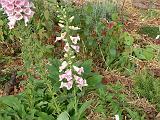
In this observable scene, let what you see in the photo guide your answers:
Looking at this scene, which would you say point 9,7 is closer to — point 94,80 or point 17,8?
point 17,8

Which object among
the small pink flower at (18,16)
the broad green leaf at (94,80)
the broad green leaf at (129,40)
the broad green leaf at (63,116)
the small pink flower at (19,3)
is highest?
the small pink flower at (19,3)

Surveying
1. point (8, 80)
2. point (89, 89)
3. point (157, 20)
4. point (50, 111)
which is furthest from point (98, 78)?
point (157, 20)

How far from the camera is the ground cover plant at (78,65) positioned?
4.03 meters

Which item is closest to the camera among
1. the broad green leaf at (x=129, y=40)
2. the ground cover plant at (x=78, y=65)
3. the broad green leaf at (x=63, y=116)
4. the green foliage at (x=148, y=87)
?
the ground cover plant at (x=78, y=65)

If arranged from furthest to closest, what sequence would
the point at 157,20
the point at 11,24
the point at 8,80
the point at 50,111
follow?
the point at 157,20 < the point at 8,80 < the point at 50,111 < the point at 11,24

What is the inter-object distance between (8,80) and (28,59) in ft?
3.41

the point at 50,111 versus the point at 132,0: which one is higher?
the point at 132,0

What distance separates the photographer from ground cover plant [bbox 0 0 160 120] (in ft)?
13.2

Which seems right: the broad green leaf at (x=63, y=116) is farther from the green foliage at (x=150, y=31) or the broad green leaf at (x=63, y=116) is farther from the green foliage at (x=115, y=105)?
the green foliage at (x=150, y=31)

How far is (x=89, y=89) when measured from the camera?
460 cm

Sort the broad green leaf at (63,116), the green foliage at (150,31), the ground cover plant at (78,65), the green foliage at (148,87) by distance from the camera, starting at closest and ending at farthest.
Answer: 1. the ground cover plant at (78,65)
2. the broad green leaf at (63,116)
3. the green foliage at (148,87)
4. the green foliage at (150,31)

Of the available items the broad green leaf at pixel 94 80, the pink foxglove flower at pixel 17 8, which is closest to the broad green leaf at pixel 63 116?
the broad green leaf at pixel 94 80

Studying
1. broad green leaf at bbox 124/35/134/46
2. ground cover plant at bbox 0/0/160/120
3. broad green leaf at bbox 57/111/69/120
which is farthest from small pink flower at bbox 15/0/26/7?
broad green leaf at bbox 124/35/134/46

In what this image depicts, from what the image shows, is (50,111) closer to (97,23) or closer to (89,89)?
(89,89)
